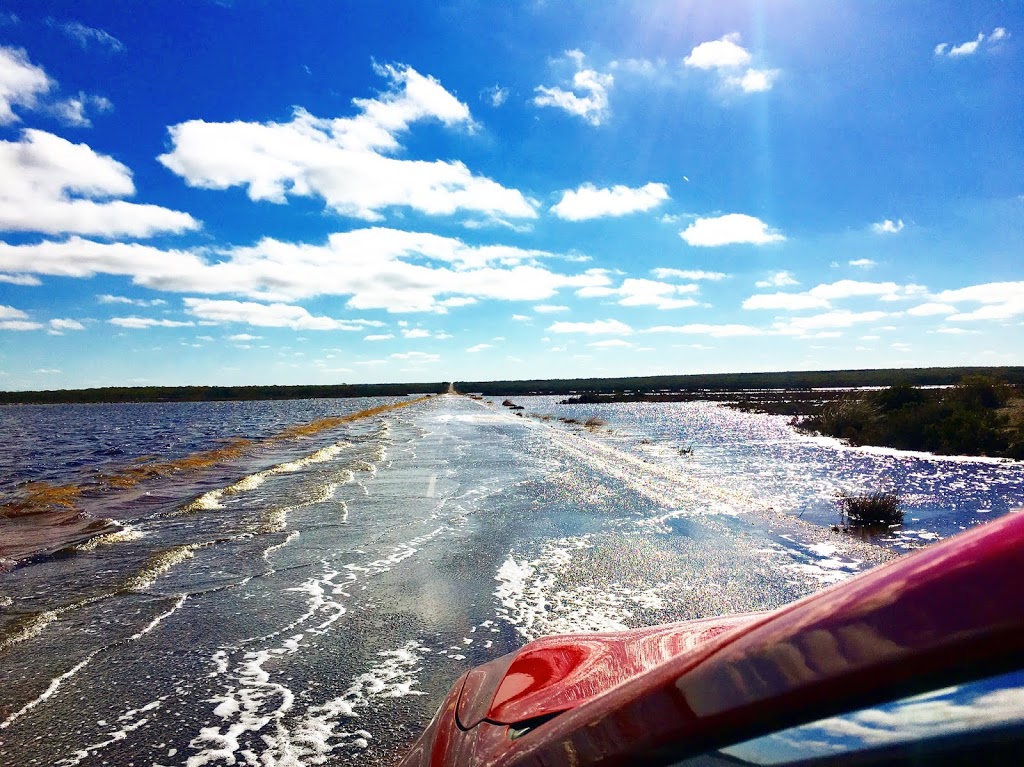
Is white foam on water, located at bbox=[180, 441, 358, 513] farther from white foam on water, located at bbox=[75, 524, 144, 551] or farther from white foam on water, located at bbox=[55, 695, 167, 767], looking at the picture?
white foam on water, located at bbox=[55, 695, 167, 767]

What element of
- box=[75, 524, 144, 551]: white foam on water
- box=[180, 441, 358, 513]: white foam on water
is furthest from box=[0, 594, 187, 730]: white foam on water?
box=[180, 441, 358, 513]: white foam on water

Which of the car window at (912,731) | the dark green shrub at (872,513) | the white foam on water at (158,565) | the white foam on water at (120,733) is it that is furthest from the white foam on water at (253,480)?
the car window at (912,731)

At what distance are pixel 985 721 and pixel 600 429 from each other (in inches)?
1331

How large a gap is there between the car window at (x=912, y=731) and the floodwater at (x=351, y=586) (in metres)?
3.53

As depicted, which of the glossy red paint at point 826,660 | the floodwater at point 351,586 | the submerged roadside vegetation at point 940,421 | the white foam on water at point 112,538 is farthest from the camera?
the submerged roadside vegetation at point 940,421

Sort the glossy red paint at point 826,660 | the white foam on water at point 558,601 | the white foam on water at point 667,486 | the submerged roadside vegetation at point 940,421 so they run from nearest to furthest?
the glossy red paint at point 826,660 < the white foam on water at point 558,601 < the white foam on water at point 667,486 < the submerged roadside vegetation at point 940,421

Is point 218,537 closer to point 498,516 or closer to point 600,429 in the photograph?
point 498,516

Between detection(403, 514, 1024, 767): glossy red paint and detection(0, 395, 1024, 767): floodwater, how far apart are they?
314 centimetres

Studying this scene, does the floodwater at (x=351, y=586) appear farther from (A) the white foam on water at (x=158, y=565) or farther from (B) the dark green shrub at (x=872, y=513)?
(B) the dark green shrub at (x=872, y=513)

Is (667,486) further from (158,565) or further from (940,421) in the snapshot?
(940,421)

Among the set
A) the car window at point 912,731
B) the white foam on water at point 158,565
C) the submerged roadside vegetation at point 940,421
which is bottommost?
the white foam on water at point 158,565

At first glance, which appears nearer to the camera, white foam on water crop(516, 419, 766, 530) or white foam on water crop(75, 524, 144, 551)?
Answer: white foam on water crop(75, 524, 144, 551)

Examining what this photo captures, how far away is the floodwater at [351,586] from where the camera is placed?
4.45 meters

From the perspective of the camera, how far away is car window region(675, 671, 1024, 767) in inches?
37.1
